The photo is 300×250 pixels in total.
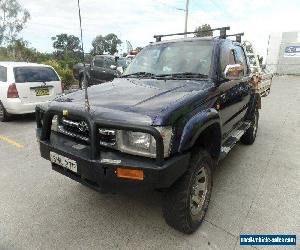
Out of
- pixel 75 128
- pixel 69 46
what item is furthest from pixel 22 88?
pixel 75 128

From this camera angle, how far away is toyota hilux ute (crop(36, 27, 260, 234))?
Answer: 2502 mm

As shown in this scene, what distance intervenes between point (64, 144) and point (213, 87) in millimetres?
1757

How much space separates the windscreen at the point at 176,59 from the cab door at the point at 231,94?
0.24 m

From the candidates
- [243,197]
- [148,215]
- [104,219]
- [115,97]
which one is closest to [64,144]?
[115,97]

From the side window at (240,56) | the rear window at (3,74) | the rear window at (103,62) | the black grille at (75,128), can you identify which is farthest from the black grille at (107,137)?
the rear window at (103,62)

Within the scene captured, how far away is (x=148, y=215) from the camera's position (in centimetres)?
337

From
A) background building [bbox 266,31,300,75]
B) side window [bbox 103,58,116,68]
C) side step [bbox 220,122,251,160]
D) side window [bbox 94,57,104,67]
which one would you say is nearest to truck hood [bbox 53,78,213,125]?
side step [bbox 220,122,251,160]

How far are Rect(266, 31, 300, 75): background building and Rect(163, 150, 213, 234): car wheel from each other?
30.5 meters

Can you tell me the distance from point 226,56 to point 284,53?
31042mm

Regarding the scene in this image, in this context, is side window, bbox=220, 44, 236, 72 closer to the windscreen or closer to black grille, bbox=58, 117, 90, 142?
the windscreen

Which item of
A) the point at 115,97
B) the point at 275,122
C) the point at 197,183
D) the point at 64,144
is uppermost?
the point at 115,97

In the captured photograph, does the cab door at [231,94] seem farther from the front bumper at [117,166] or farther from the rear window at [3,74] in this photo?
the rear window at [3,74]

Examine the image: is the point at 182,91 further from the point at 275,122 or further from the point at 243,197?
the point at 275,122

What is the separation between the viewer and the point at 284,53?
1242 inches
